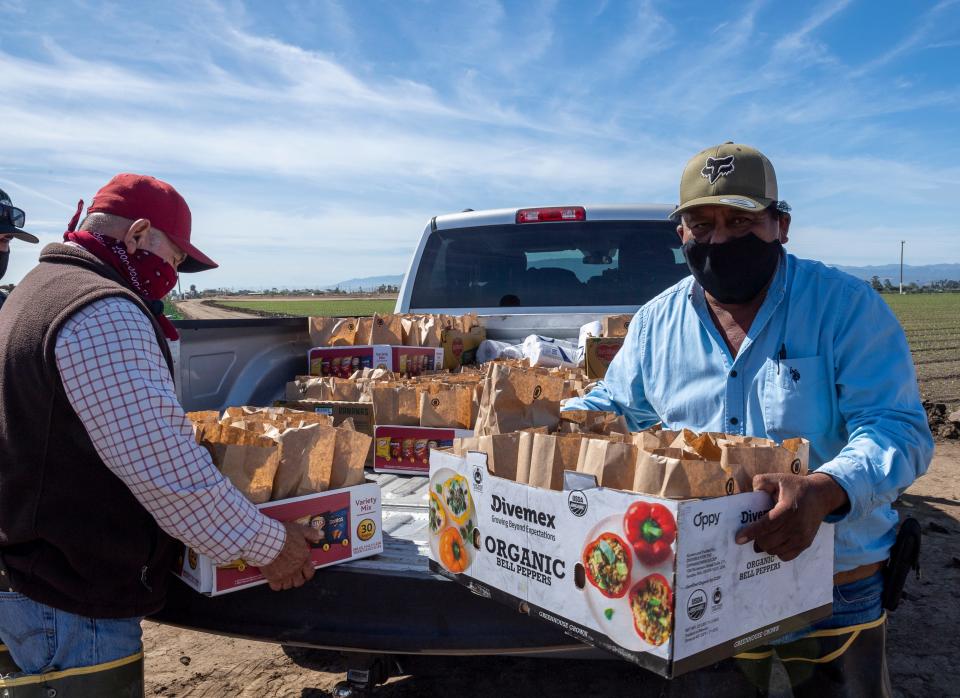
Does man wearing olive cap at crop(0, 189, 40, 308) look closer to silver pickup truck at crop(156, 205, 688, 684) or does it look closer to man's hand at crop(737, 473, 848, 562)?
silver pickup truck at crop(156, 205, 688, 684)

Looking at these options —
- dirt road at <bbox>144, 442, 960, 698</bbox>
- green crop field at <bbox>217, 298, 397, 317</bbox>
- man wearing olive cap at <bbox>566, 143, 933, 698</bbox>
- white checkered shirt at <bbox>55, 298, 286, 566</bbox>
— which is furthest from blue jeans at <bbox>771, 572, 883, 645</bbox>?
green crop field at <bbox>217, 298, 397, 317</bbox>

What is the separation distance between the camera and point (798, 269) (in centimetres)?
218

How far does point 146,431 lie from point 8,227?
2.87 metres

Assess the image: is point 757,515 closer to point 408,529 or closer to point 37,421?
point 408,529

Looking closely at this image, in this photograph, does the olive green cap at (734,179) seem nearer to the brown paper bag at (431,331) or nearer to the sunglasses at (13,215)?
the brown paper bag at (431,331)

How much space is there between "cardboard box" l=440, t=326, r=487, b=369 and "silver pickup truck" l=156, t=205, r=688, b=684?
1.19 ft

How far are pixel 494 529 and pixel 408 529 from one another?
0.86m

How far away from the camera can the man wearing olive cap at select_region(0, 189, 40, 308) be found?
162 inches

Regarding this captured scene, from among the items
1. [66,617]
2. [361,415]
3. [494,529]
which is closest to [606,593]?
[494,529]

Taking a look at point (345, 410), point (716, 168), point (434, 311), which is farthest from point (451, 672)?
point (716, 168)

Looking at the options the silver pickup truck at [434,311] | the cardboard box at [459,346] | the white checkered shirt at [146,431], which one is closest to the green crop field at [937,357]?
the silver pickup truck at [434,311]

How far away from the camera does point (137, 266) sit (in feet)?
7.45

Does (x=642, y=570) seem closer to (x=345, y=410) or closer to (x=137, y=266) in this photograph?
(x=137, y=266)

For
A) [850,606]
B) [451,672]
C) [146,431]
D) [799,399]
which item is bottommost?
[451,672]
